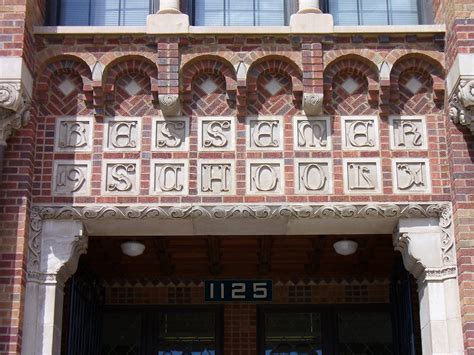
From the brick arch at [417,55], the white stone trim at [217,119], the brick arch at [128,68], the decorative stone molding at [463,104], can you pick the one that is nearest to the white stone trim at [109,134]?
the brick arch at [128,68]

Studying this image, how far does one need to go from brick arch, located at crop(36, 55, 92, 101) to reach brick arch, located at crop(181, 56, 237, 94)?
3.31 feet

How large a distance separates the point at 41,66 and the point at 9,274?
7.48 feet

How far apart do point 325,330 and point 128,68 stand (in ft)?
17.3

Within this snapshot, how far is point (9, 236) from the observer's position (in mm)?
9469

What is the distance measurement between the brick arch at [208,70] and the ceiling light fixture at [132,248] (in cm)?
252

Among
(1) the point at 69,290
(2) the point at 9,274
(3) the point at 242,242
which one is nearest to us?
(2) the point at 9,274

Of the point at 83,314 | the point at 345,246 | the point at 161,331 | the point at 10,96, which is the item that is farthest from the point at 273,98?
the point at 161,331

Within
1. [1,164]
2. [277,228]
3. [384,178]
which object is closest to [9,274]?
[1,164]

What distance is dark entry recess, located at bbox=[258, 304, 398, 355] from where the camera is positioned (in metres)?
13.4

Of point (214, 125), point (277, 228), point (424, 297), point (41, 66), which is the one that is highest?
point (41, 66)

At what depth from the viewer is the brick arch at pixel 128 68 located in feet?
33.2

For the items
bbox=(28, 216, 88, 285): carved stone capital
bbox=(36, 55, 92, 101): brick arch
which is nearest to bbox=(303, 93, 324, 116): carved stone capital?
bbox=(36, 55, 92, 101): brick arch

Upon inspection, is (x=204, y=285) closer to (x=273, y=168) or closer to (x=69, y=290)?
(x=69, y=290)

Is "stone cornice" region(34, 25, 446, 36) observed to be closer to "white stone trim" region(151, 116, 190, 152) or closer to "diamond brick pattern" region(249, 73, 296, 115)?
"diamond brick pattern" region(249, 73, 296, 115)
